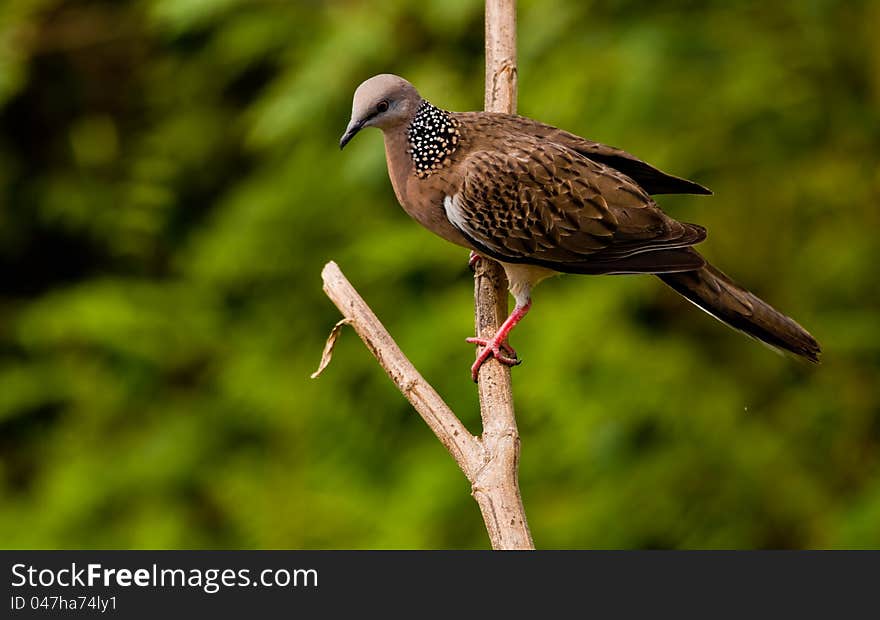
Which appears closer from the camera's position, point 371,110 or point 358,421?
point 371,110

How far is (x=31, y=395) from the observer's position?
6441 mm

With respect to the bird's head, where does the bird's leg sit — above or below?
below

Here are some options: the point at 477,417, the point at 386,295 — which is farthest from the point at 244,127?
the point at 477,417

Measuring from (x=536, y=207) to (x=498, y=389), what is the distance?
56cm

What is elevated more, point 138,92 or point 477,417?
point 138,92

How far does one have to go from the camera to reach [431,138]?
10.7ft

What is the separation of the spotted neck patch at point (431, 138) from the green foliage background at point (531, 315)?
139cm

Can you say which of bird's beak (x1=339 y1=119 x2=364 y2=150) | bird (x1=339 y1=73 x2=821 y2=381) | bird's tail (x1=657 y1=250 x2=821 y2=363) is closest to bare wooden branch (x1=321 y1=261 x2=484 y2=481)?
bird (x1=339 y1=73 x2=821 y2=381)

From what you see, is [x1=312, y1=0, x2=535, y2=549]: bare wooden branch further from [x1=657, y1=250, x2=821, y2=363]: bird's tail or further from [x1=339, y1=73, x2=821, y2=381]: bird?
[x1=657, y1=250, x2=821, y2=363]: bird's tail

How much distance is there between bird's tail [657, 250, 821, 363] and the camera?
315cm

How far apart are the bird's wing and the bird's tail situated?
6.8 inches

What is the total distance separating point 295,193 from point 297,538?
180 cm

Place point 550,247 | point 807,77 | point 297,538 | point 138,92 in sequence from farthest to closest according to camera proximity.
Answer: point 138,92, point 297,538, point 807,77, point 550,247

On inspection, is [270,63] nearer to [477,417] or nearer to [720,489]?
[477,417]
